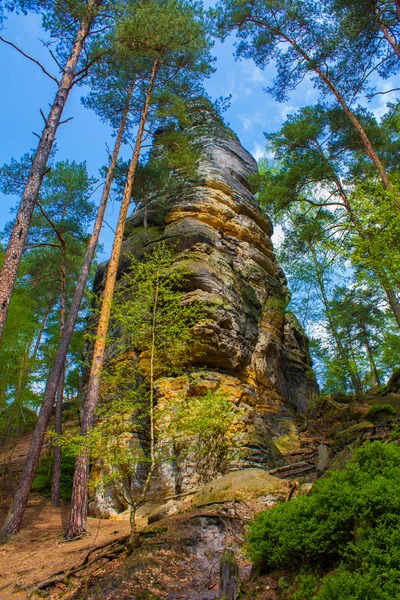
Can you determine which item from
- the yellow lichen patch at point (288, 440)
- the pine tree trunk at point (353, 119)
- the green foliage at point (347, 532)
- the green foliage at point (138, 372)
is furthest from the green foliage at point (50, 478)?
the pine tree trunk at point (353, 119)

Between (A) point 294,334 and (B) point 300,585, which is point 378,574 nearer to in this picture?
(B) point 300,585

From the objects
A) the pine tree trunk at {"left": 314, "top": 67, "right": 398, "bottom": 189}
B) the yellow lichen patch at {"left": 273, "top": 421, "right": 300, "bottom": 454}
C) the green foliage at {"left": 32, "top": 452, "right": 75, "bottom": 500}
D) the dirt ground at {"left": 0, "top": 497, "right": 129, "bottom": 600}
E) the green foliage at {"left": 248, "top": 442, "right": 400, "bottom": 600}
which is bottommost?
the dirt ground at {"left": 0, "top": 497, "right": 129, "bottom": 600}

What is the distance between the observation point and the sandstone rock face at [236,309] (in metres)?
10.4

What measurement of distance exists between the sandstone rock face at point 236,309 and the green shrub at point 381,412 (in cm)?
287

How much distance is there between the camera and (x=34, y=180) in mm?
7180

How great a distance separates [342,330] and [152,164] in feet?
50.7

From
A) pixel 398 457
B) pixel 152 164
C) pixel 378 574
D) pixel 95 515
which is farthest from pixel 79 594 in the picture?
pixel 152 164

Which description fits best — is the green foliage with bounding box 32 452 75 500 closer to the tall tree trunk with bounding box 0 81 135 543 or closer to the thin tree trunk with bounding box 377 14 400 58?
the tall tree trunk with bounding box 0 81 135 543

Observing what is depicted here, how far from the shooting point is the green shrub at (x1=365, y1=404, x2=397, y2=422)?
1058 cm

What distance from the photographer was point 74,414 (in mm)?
21797

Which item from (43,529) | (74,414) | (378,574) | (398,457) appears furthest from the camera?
(74,414)

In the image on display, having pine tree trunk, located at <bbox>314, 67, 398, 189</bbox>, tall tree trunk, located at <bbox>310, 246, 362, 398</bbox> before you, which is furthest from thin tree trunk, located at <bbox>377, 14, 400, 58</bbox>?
tall tree trunk, located at <bbox>310, 246, 362, 398</bbox>

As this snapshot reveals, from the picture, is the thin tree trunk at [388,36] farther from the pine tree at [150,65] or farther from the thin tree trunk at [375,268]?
the pine tree at [150,65]

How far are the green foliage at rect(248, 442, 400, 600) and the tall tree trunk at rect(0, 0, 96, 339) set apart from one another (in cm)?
479
